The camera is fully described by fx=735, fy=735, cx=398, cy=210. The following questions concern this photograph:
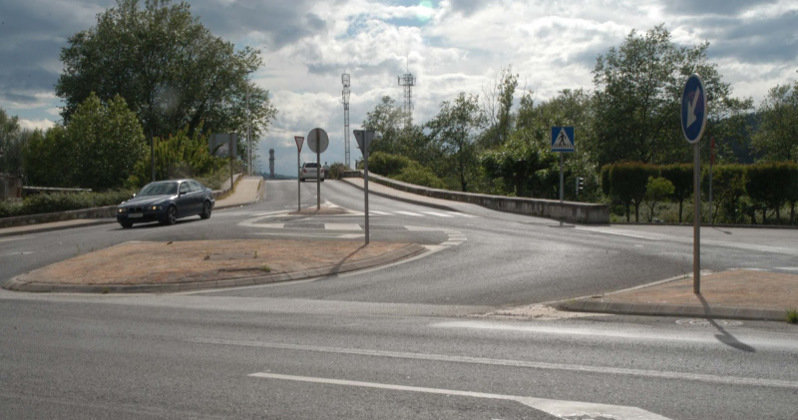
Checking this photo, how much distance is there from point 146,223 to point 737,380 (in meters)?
23.5

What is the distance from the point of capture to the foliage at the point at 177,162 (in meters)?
41.7

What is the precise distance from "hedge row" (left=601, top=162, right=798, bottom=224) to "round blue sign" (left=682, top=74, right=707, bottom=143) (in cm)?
1537

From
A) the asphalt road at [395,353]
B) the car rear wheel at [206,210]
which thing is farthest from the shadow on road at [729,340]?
the car rear wheel at [206,210]

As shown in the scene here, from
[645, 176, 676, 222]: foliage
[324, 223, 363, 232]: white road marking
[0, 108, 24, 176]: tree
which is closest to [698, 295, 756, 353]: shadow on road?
[324, 223, 363, 232]: white road marking

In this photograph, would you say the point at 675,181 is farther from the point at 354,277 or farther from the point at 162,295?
the point at 162,295

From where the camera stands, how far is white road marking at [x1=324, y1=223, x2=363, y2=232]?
20.9 m

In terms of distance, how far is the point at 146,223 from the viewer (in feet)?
85.2

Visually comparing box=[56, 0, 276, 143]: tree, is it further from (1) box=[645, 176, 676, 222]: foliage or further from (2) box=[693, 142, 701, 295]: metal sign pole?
(2) box=[693, 142, 701, 295]: metal sign pole


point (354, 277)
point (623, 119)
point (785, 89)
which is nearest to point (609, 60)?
point (623, 119)

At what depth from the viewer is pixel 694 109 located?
8.81 metres

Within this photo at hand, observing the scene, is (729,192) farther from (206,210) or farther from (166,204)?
(166,204)

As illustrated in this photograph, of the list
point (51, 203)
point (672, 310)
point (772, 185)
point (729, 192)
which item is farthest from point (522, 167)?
point (672, 310)

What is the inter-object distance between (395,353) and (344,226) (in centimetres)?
1538

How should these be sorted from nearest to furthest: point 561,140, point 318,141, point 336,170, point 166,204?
point 318,141, point 561,140, point 166,204, point 336,170
